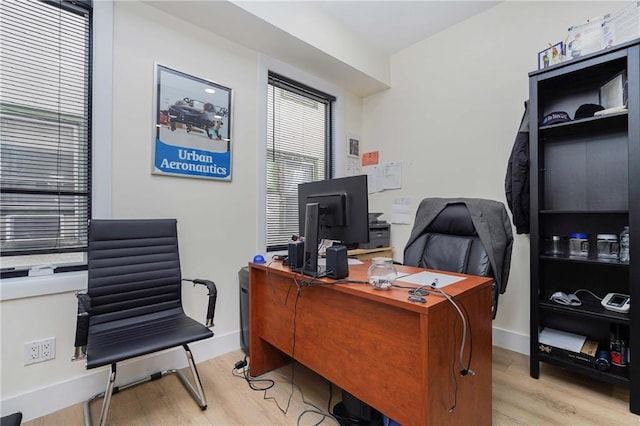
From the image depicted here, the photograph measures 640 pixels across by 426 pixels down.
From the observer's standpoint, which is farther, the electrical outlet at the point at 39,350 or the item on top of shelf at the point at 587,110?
the item on top of shelf at the point at 587,110

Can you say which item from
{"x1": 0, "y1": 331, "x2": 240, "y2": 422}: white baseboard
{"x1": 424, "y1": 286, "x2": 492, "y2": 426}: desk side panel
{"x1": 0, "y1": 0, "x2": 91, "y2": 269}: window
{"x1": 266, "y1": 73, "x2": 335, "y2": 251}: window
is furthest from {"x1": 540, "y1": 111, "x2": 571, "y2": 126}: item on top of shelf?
{"x1": 0, "y1": 0, "x2": 91, "y2": 269}: window

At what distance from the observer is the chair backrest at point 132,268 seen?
1652 millimetres

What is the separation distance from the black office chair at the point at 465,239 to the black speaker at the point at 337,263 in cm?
75

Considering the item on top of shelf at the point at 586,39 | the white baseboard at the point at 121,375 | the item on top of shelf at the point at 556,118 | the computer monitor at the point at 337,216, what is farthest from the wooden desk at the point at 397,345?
the item on top of shelf at the point at 586,39

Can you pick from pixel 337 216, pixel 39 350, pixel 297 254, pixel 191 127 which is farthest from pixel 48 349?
pixel 337 216

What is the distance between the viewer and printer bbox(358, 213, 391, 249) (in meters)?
2.89

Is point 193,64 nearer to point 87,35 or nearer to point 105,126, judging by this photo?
point 87,35

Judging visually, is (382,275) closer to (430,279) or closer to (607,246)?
(430,279)

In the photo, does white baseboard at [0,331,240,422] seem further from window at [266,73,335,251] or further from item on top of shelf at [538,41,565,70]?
item on top of shelf at [538,41,565,70]

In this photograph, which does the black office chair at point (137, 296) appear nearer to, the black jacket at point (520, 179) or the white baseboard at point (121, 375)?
the white baseboard at point (121, 375)

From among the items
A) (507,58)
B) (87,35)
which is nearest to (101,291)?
(87,35)

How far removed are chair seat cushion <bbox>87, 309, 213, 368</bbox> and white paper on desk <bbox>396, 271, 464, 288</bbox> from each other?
1094mm

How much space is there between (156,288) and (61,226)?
2.13 ft

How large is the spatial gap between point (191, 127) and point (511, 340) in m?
2.98
